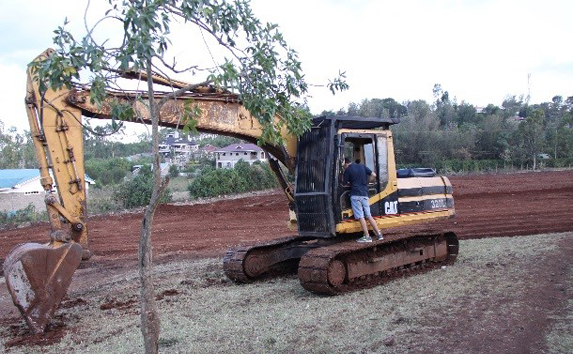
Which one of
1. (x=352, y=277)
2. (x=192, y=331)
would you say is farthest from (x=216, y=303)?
(x=352, y=277)

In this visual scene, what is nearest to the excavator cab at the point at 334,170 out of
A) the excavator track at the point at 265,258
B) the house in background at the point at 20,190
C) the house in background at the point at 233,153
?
the excavator track at the point at 265,258

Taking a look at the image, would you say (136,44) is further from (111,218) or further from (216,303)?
(111,218)

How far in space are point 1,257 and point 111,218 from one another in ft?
22.5

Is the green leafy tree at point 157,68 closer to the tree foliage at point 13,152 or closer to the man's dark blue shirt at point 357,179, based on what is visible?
the man's dark blue shirt at point 357,179

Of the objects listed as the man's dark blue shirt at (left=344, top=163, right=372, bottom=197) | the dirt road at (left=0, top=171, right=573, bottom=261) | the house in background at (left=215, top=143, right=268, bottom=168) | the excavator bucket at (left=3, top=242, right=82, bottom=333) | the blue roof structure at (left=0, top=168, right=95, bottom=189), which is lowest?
the dirt road at (left=0, top=171, right=573, bottom=261)

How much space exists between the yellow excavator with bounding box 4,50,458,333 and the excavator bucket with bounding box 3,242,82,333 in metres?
0.01

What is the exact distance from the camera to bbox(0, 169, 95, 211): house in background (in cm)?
3400

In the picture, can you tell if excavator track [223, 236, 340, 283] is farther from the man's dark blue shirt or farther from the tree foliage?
the tree foliage

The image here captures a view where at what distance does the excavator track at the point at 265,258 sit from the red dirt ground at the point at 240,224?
210 cm

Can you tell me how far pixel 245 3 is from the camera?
5.36m

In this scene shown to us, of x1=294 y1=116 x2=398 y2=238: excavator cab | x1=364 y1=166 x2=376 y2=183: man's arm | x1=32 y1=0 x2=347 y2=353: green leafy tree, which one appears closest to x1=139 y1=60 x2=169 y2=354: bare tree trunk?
x1=32 y1=0 x2=347 y2=353: green leafy tree

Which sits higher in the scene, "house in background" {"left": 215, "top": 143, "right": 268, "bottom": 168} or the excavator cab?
"house in background" {"left": 215, "top": 143, "right": 268, "bottom": 168}

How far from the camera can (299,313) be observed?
27.3 feet

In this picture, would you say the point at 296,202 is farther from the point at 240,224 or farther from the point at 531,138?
the point at 531,138
